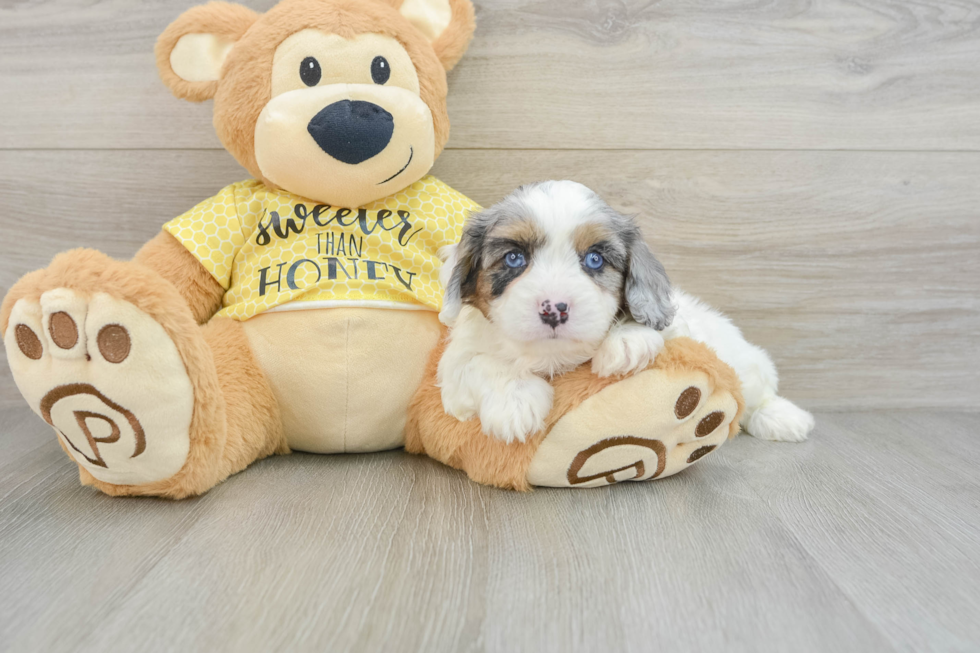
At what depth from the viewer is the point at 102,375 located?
1.19 metres

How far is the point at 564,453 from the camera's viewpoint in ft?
4.38

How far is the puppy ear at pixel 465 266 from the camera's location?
1.35m

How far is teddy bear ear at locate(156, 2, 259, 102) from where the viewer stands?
5.00 ft

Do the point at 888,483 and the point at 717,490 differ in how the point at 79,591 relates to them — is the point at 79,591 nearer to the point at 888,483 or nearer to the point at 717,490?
the point at 717,490

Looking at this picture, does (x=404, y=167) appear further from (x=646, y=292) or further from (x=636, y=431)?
(x=636, y=431)

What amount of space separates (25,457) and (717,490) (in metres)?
1.54

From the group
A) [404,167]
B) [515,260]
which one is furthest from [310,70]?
[515,260]

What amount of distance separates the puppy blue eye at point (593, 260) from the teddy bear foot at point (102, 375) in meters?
0.77

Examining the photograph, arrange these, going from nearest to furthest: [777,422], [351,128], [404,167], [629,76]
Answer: [351,128] < [404,167] < [777,422] < [629,76]

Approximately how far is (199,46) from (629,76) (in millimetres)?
1076

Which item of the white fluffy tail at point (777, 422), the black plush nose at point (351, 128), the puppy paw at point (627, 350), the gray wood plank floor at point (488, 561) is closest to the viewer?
the gray wood plank floor at point (488, 561)

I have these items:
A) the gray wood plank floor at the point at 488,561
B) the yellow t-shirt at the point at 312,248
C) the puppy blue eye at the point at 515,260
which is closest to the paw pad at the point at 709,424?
the gray wood plank floor at the point at 488,561

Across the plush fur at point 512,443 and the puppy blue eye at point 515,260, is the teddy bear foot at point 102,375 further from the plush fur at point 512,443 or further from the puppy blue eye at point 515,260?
the puppy blue eye at point 515,260

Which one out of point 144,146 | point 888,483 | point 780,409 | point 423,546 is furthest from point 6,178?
point 888,483
